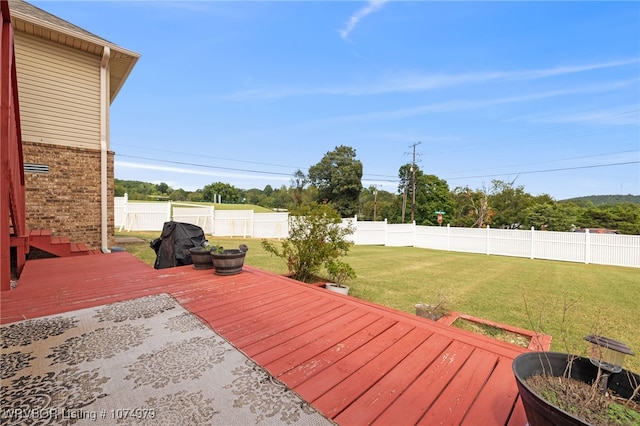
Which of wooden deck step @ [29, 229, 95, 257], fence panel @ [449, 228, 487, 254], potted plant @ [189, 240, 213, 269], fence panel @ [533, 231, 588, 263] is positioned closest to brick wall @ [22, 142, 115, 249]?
wooden deck step @ [29, 229, 95, 257]

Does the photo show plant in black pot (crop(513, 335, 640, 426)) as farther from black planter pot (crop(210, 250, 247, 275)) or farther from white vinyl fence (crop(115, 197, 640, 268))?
white vinyl fence (crop(115, 197, 640, 268))

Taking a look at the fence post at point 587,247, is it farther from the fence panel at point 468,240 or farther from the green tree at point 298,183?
the green tree at point 298,183

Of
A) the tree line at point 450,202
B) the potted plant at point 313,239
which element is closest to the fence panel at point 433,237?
the tree line at point 450,202

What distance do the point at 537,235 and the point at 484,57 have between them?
872cm

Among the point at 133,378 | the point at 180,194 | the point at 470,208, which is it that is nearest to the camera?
the point at 133,378

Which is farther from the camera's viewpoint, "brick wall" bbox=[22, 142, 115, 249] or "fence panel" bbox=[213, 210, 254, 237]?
"fence panel" bbox=[213, 210, 254, 237]

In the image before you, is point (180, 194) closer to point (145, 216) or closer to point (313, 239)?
point (145, 216)

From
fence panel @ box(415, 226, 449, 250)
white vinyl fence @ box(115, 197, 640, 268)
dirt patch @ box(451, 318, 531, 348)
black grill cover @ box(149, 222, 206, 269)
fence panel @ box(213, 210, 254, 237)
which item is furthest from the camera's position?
fence panel @ box(415, 226, 449, 250)

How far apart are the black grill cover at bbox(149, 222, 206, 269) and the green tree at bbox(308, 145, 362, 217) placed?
2340cm

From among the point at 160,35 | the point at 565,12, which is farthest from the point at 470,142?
the point at 160,35

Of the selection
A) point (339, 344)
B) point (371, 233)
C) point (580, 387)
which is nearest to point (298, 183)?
point (371, 233)

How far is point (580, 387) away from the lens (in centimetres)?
123

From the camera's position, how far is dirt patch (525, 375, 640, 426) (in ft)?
3.31

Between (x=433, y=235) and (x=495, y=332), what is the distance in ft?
44.0
